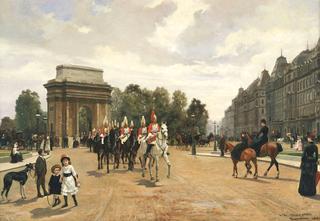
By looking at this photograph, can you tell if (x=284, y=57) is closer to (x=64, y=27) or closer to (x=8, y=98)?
(x=64, y=27)

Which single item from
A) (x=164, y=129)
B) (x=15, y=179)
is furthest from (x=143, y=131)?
(x=15, y=179)

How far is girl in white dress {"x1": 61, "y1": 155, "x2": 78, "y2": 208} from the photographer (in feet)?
38.5

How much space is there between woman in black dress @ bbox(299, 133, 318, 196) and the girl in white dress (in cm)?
720

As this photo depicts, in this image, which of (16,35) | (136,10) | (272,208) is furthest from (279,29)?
(16,35)

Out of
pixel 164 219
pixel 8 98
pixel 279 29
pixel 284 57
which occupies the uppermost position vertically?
pixel 279 29

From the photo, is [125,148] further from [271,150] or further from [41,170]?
[41,170]

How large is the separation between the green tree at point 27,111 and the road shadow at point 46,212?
296cm

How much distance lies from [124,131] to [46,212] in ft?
25.7

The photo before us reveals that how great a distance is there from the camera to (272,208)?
11992mm

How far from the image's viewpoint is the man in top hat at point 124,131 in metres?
17.6

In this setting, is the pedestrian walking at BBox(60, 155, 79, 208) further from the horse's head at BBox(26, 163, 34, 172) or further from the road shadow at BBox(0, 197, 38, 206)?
the horse's head at BBox(26, 163, 34, 172)

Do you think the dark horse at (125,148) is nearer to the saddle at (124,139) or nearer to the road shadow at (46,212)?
the saddle at (124,139)

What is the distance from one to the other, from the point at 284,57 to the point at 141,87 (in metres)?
5.02

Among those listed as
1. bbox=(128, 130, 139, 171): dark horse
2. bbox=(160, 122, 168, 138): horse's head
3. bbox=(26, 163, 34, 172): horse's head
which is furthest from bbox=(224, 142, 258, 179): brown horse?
bbox=(26, 163, 34, 172): horse's head
